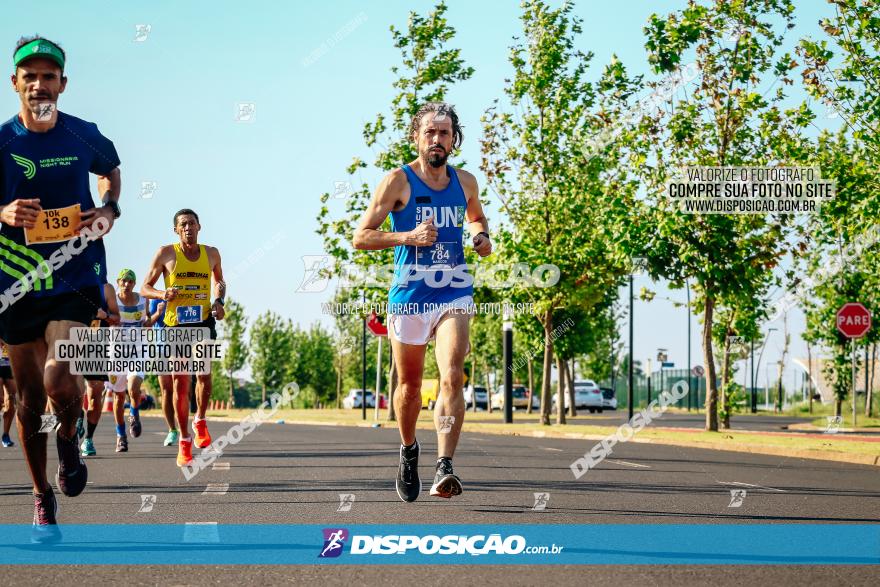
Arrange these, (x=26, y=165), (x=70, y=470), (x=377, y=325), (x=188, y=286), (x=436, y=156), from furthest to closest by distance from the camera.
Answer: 1. (x=377, y=325)
2. (x=188, y=286)
3. (x=436, y=156)
4. (x=70, y=470)
5. (x=26, y=165)

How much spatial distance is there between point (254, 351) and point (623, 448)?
66642mm

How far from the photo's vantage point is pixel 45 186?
6289mm

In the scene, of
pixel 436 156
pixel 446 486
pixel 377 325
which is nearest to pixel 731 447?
pixel 377 325

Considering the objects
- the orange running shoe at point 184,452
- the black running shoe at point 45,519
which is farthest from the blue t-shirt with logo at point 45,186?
the orange running shoe at point 184,452

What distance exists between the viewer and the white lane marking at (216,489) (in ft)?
30.8

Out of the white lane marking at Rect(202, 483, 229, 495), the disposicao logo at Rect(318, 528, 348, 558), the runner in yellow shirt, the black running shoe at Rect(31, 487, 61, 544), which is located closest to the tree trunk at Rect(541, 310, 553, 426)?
the runner in yellow shirt

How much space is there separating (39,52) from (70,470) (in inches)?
87.3

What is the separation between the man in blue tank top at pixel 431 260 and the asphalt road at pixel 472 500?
835 mm

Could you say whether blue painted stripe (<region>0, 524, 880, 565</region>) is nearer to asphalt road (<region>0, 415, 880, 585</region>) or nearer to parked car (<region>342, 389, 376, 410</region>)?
asphalt road (<region>0, 415, 880, 585</region>)

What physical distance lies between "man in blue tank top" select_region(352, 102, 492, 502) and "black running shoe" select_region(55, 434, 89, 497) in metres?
1.90

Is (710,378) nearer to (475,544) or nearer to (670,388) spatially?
(475,544)

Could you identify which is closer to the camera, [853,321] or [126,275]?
[126,275]

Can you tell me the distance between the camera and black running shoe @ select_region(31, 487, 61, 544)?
6395 mm

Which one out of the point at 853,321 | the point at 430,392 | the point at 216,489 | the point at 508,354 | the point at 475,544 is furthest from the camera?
the point at 430,392
